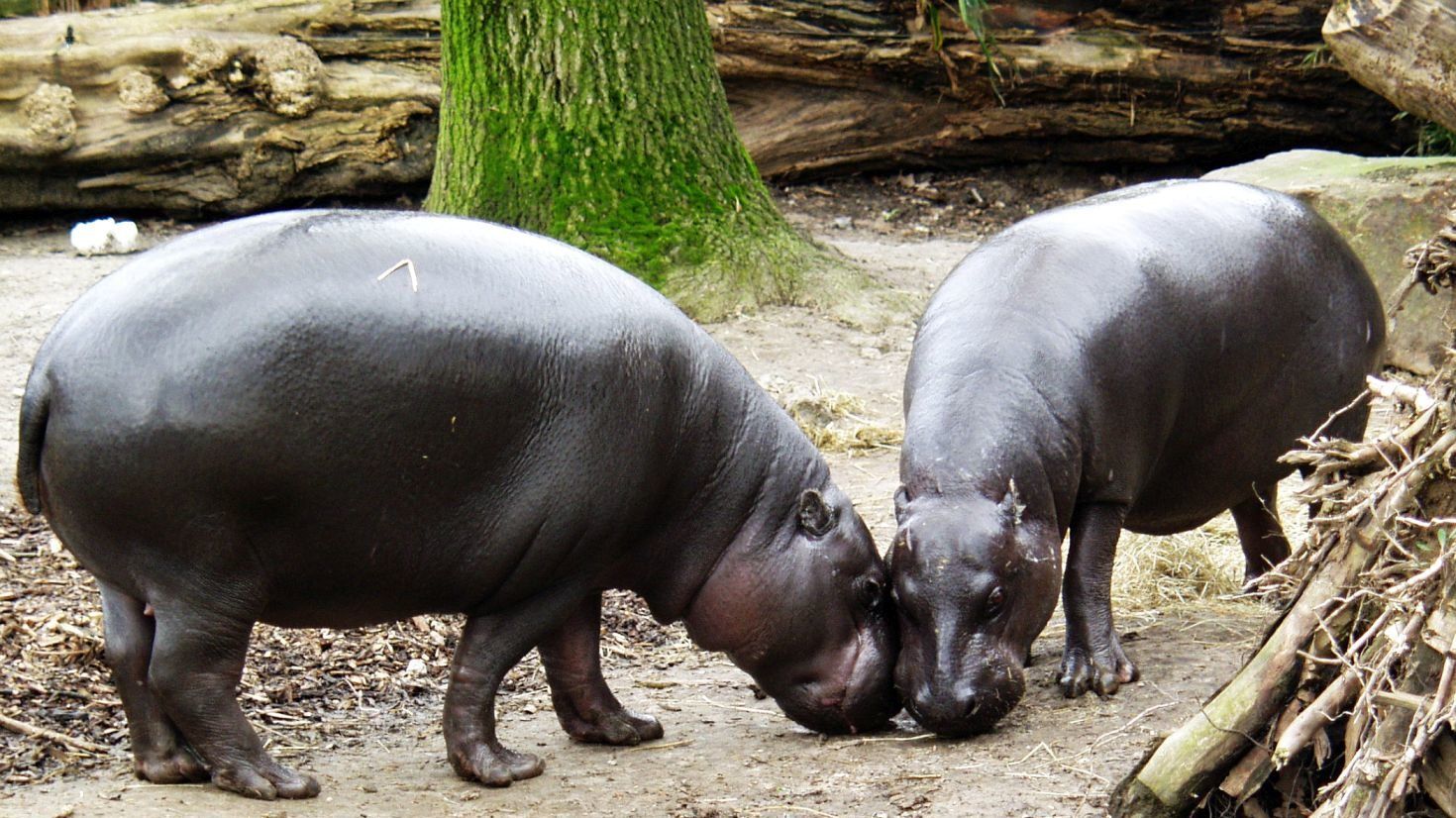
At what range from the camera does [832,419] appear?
8.08m

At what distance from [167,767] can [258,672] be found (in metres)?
1.19

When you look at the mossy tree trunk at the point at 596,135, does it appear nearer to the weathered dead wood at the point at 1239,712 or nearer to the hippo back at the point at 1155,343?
the hippo back at the point at 1155,343

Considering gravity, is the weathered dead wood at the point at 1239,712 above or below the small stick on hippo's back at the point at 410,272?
below

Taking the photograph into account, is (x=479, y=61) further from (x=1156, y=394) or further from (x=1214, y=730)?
(x=1214, y=730)

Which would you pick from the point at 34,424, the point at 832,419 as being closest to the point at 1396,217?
the point at 832,419

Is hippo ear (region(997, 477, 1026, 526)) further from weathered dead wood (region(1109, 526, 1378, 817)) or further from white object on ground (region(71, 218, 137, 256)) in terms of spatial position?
white object on ground (region(71, 218, 137, 256))

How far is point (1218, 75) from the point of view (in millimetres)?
13094

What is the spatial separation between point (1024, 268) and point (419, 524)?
7.38 feet

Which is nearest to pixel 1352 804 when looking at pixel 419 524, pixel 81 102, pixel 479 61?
pixel 419 524

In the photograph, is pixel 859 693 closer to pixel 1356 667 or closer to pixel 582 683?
pixel 582 683

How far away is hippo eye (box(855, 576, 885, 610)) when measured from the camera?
16.2 feet

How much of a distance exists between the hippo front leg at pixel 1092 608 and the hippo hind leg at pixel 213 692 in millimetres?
2353

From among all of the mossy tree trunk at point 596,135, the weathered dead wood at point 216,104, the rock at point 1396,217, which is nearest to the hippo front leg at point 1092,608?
the mossy tree trunk at point 596,135

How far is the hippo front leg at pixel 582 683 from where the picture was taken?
16.6 feet
